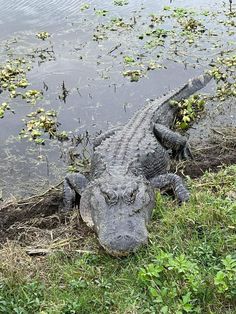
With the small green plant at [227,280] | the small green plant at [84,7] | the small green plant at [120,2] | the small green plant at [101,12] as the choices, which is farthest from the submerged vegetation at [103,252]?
the small green plant at [120,2]

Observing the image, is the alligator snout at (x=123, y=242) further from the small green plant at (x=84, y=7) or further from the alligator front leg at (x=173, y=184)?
the small green plant at (x=84, y=7)

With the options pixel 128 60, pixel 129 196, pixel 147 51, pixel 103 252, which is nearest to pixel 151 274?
pixel 103 252

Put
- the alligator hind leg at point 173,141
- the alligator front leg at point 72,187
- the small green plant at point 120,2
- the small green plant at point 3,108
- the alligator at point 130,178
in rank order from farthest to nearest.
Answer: the small green plant at point 120,2 → the small green plant at point 3,108 → the alligator hind leg at point 173,141 → the alligator front leg at point 72,187 → the alligator at point 130,178

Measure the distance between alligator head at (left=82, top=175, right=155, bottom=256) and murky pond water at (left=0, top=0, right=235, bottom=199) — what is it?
53.8 inches

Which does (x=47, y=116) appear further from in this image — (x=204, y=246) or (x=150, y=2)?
(x=150, y=2)

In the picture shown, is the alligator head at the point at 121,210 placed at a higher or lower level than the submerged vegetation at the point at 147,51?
higher

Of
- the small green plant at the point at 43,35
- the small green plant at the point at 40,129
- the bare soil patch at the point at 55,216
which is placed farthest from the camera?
the small green plant at the point at 43,35

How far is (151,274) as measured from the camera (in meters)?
3.67

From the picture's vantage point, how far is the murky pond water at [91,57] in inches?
265

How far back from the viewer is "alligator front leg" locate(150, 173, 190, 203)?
16.6 ft

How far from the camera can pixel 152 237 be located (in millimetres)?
4281

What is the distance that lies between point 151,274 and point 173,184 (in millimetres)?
1755

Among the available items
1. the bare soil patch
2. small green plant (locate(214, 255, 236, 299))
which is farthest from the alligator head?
small green plant (locate(214, 255, 236, 299))

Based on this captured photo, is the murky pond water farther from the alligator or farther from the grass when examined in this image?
the grass
